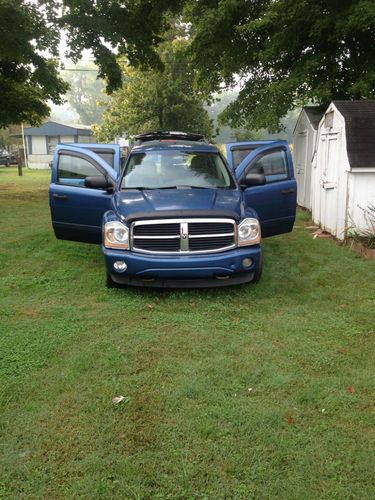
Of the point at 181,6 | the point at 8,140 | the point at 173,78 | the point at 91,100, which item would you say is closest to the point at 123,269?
the point at 181,6

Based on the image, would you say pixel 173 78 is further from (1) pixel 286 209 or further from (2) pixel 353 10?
(1) pixel 286 209

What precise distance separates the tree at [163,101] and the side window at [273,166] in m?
20.2

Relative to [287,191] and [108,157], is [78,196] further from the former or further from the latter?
[287,191]

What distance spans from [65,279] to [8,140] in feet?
161

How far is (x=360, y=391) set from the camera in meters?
3.33

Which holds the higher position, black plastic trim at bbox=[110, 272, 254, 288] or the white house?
the white house

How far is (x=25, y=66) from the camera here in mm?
16875

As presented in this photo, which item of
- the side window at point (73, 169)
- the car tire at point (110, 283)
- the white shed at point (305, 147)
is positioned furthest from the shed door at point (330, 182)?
the car tire at point (110, 283)

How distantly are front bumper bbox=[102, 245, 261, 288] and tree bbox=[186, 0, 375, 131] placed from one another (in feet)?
27.2

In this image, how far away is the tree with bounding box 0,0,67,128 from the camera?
1353 centimetres

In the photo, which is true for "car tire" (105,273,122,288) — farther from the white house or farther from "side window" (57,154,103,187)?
the white house

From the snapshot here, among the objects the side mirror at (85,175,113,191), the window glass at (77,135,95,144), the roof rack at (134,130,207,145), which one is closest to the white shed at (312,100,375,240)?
the roof rack at (134,130,207,145)

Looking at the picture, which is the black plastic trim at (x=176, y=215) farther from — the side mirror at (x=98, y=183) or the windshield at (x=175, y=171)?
the side mirror at (x=98, y=183)

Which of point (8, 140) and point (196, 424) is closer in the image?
point (196, 424)
